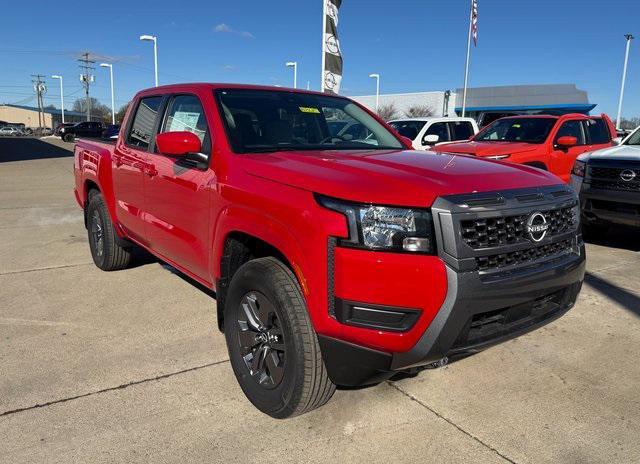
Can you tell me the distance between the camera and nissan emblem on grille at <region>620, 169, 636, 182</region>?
616cm

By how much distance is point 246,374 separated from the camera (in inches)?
119

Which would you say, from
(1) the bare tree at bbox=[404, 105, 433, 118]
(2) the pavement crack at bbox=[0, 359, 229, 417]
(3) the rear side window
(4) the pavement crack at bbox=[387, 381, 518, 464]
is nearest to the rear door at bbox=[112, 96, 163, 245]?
(2) the pavement crack at bbox=[0, 359, 229, 417]

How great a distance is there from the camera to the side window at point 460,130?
12555 mm

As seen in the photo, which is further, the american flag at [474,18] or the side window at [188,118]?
the american flag at [474,18]

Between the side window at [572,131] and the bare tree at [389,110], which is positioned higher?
the bare tree at [389,110]

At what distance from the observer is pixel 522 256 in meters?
2.55

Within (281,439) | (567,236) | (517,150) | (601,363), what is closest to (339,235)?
(281,439)

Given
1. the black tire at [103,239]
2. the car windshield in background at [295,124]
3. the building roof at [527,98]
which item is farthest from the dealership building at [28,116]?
the car windshield in background at [295,124]

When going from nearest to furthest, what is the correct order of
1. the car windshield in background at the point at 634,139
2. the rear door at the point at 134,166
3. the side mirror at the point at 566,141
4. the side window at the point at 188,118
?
the side window at the point at 188,118 < the rear door at the point at 134,166 < the car windshield in background at the point at 634,139 < the side mirror at the point at 566,141

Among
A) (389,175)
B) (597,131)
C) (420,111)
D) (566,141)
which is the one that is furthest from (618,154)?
(420,111)

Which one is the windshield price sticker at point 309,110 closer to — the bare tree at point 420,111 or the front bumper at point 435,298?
the front bumper at point 435,298

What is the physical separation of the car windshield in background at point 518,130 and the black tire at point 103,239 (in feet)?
22.8

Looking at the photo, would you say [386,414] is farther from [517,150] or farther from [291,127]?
[517,150]

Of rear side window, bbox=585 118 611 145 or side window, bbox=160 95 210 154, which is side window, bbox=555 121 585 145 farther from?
side window, bbox=160 95 210 154
